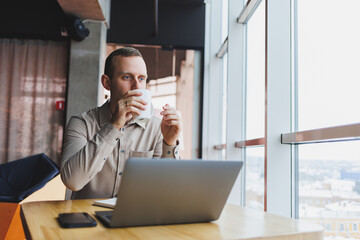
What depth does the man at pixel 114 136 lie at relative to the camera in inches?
49.8

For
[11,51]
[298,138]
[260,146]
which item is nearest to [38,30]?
[11,51]

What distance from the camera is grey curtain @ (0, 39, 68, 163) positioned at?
4.57m

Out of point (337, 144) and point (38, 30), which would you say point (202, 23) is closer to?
point (38, 30)

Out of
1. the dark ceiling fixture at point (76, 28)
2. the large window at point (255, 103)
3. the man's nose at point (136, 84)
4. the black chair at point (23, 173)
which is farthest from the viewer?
the dark ceiling fixture at point (76, 28)

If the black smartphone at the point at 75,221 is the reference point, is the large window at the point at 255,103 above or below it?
above

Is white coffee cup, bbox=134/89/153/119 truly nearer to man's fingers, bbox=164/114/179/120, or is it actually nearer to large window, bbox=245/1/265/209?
man's fingers, bbox=164/114/179/120

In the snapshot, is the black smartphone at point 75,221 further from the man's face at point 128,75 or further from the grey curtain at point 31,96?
the grey curtain at point 31,96

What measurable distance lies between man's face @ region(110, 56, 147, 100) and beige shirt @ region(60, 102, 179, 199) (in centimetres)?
17

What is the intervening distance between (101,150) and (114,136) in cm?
7

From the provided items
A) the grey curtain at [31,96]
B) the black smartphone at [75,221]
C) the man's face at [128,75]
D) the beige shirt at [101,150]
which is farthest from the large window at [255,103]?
the grey curtain at [31,96]

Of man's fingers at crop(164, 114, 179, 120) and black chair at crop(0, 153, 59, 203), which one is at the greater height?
man's fingers at crop(164, 114, 179, 120)

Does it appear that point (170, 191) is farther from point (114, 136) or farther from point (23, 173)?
point (23, 173)

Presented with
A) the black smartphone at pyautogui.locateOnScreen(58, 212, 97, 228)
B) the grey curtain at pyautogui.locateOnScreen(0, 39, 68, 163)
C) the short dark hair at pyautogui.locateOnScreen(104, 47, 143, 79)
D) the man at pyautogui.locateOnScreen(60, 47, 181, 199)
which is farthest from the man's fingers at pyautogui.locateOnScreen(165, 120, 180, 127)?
the grey curtain at pyautogui.locateOnScreen(0, 39, 68, 163)

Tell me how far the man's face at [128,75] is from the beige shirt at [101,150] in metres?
0.17
